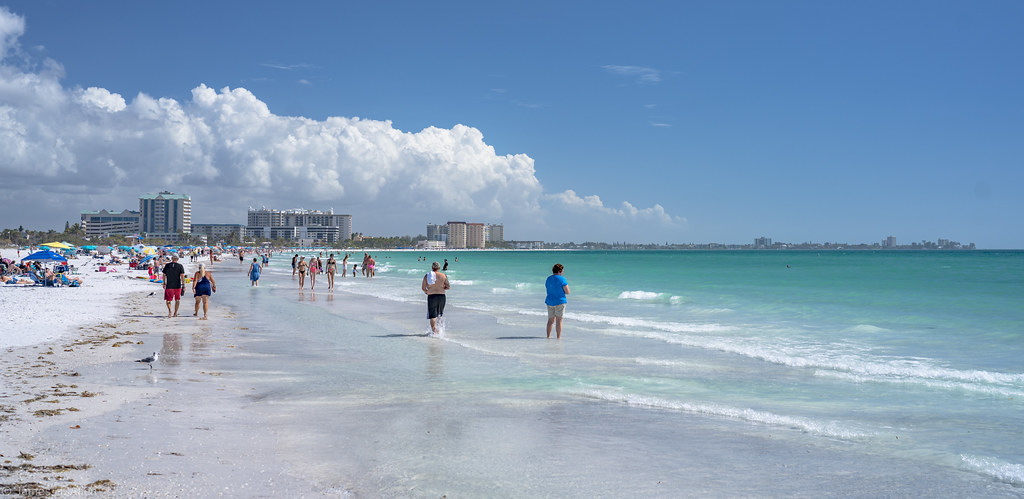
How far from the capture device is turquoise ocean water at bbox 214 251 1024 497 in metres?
5.51

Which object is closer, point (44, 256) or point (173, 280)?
point (173, 280)

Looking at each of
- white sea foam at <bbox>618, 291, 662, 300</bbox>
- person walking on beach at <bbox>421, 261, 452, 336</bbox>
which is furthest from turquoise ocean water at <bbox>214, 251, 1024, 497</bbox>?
white sea foam at <bbox>618, 291, 662, 300</bbox>

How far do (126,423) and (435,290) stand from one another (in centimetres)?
842

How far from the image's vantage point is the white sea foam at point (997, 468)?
560 cm

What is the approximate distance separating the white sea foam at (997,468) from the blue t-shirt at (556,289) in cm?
853

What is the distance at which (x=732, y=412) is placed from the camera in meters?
7.90

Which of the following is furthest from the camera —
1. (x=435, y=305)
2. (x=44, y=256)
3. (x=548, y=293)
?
(x=44, y=256)

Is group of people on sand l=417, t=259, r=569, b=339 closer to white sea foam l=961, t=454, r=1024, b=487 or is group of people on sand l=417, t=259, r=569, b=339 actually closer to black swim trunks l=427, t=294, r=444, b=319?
black swim trunks l=427, t=294, r=444, b=319

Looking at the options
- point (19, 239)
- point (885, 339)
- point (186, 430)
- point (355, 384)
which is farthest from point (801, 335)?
point (19, 239)

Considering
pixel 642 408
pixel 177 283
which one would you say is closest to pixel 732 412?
pixel 642 408

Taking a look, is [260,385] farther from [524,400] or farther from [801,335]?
[801,335]

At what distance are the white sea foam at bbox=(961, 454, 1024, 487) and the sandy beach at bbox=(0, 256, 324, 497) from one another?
18.6 feet

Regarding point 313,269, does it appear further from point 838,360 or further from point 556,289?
point 838,360

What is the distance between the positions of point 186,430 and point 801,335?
1407cm
